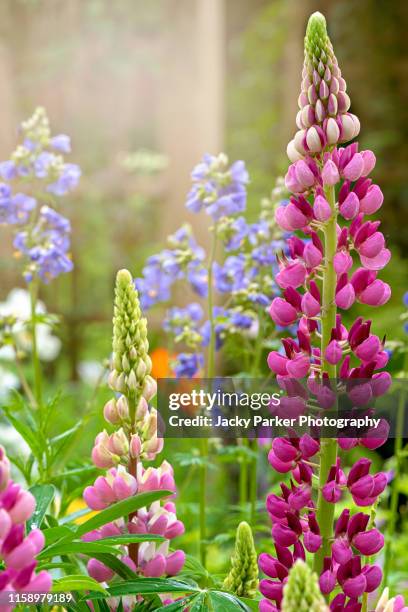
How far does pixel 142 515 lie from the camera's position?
782 mm

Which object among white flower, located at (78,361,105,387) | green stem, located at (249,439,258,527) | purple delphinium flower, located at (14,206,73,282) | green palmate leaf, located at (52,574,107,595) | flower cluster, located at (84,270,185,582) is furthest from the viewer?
white flower, located at (78,361,105,387)

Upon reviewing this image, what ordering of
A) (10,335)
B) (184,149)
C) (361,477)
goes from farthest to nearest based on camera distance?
(184,149), (10,335), (361,477)

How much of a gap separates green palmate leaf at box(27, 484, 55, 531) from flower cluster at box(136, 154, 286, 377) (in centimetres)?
51

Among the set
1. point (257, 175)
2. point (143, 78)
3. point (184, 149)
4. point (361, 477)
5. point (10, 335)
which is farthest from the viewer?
point (143, 78)

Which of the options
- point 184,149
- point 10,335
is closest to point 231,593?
point 10,335

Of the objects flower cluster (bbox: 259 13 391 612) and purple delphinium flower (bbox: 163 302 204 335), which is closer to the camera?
flower cluster (bbox: 259 13 391 612)

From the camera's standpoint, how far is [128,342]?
0.73 m

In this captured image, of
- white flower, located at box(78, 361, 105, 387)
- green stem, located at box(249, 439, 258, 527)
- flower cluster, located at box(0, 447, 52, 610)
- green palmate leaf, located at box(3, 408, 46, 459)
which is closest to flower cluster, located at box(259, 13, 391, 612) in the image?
flower cluster, located at box(0, 447, 52, 610)

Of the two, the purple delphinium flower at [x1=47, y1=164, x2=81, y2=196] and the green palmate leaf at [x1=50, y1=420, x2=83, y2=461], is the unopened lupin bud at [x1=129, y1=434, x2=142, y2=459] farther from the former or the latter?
the purple delphinium flower at [x1=47, y1=164, x2=81, y2=196]

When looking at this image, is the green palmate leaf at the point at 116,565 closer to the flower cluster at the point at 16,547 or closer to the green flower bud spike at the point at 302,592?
the flower cluster at the point at 16,547

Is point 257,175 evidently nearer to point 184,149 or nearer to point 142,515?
point 184,149

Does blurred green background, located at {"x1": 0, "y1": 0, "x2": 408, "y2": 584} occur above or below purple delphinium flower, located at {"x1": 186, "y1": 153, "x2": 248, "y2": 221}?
above

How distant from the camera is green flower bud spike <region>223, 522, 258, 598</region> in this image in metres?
0.75

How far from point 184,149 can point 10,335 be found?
204 centimetres
